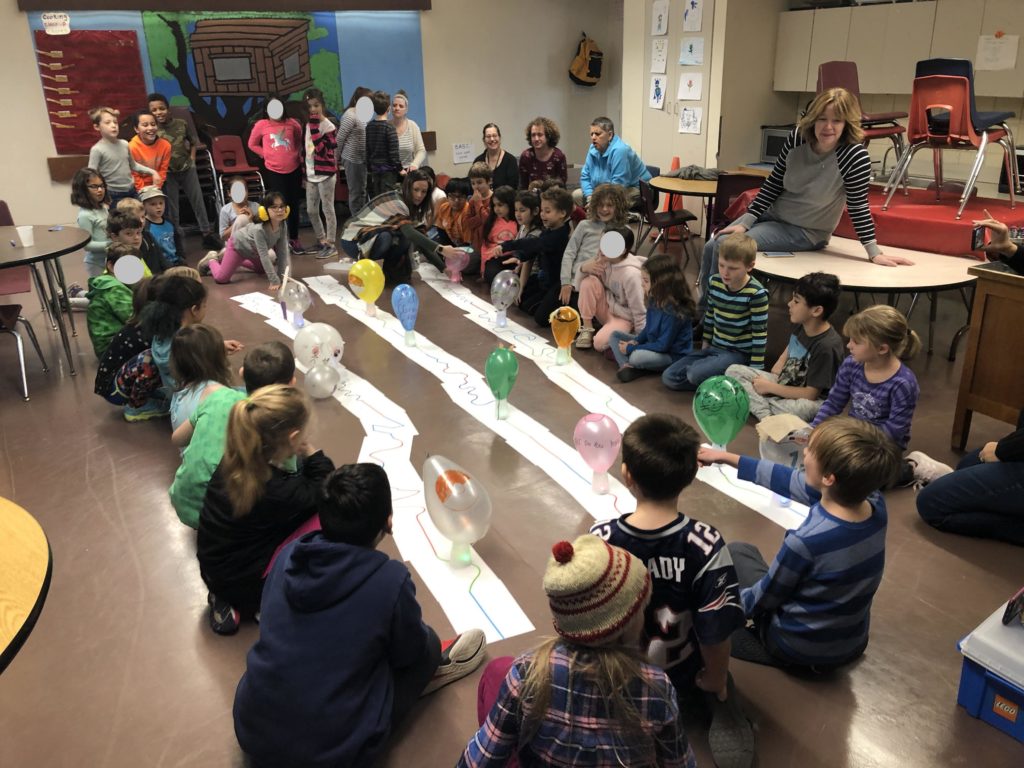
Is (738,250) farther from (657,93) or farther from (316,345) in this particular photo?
(657,93)

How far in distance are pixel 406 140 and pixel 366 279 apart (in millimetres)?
2739

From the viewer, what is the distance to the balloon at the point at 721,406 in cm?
314

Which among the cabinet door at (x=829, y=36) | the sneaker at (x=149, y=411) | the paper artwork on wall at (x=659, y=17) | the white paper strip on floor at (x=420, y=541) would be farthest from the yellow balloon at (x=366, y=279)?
the cabinet door at (x=829, y=36)

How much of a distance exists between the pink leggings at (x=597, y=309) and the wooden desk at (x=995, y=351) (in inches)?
71.0

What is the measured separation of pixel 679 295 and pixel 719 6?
4.64m

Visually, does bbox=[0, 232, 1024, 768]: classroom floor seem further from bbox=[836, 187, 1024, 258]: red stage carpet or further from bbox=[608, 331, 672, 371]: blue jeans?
bbox=[836, 187, 1024, 258]: red stage carpet

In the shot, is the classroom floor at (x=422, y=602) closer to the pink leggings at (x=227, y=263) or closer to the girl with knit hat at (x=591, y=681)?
the girl with knit hat at (x=591, y=681)

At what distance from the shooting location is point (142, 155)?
23.0 ft

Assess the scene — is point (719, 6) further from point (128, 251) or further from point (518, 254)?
point (128, 251)

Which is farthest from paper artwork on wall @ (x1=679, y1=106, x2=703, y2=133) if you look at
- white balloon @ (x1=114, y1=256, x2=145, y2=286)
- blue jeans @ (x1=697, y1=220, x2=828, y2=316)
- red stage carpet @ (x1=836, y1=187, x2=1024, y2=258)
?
white balloon @ (x1=114, y1=256, x2=145, y2=286)

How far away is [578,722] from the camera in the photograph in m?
1.35

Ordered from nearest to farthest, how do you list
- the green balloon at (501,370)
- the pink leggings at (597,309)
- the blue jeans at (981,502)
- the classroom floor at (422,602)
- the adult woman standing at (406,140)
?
the classroom floor at (422,602) < the blue jeans at (981,502) < the green balloon at (501,370) < the pink leggings at (597,309) < the adult woman standing at (406,140)

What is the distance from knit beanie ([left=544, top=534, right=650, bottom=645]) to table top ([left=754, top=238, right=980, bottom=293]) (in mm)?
3114

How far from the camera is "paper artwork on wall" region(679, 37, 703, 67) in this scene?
7.75 metres
